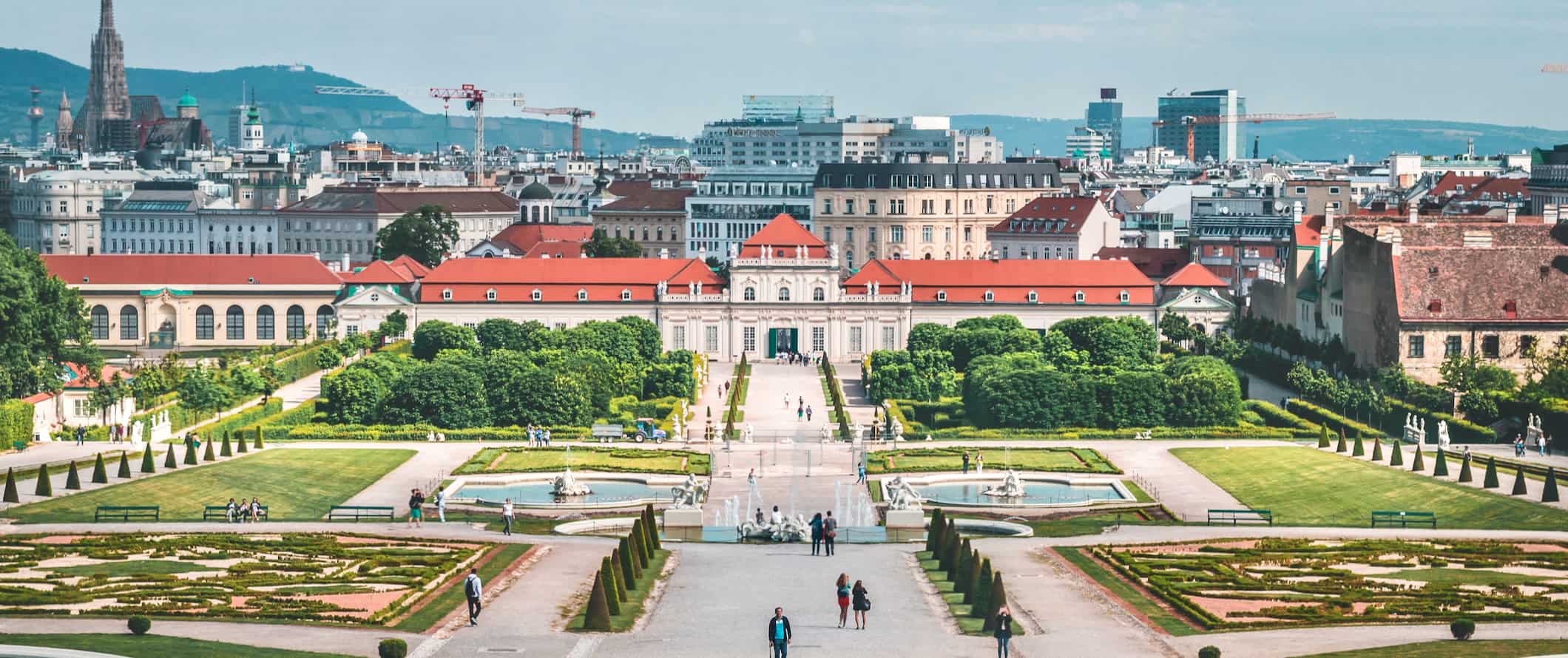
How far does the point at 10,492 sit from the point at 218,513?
6.66 meters

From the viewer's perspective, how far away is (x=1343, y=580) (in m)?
66.9

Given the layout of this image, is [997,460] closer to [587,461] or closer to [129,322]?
[587,461]

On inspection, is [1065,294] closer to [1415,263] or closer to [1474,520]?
[1415,263]

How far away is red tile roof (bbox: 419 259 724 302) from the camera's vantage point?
155 metres

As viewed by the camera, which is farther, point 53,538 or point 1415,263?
point 1415,263

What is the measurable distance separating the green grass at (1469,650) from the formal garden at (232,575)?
22.1 metres

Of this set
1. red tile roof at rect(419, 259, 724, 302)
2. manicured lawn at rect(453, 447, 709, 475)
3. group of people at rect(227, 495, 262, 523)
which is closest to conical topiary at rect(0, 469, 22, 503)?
group of people at rect(227, 495, 262, 523)

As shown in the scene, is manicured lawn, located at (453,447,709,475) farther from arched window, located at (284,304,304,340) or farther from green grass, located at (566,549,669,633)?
arched window, located at (284,304,304,340)

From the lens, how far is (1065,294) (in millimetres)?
153750

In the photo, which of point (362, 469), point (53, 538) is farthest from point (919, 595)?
point (362, 469)

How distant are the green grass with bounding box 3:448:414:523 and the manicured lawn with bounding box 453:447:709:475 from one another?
361cm

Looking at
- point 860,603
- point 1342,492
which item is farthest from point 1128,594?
point 1342,492

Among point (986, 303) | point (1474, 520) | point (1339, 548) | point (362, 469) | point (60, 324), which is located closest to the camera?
point (1339, 548)

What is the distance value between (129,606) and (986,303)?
3793 inches
